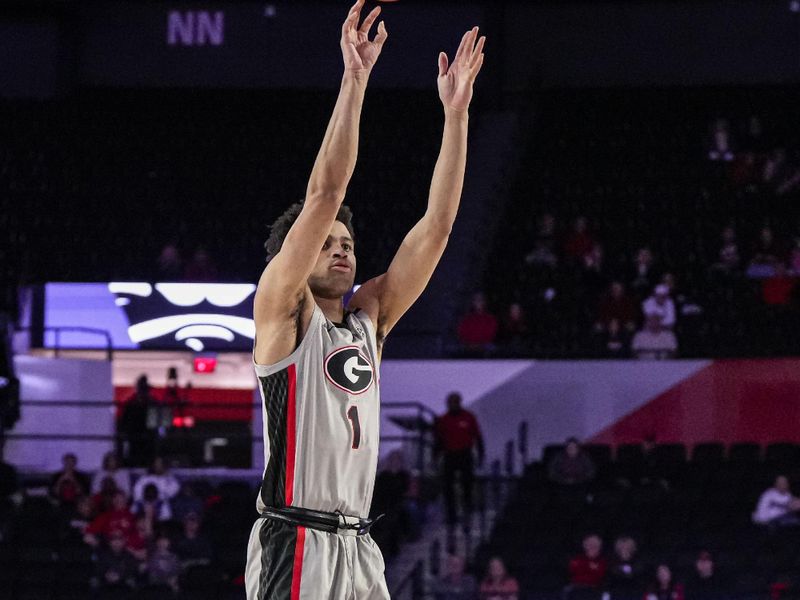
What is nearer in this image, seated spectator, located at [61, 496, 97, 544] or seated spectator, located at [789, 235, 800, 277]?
seated spectator, located at [61, 496, 97, 544]

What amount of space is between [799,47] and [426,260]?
20.9 metres

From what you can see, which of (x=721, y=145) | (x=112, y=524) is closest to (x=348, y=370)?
(x=112, y=524)

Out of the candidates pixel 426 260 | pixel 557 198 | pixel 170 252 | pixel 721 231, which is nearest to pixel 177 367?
pixel 170 252

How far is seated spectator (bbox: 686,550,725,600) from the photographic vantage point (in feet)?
42.5

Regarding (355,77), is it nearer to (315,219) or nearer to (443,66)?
(315,219)

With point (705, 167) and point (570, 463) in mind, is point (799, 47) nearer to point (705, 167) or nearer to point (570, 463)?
point (705, 167)

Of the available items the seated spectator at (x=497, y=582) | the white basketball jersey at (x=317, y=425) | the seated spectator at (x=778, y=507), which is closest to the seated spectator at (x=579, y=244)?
the seated spectator at (x=778, y=507)

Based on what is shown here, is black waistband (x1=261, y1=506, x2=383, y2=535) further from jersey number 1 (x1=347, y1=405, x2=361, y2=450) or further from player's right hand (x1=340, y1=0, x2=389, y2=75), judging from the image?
player's right hand (x1=340, y1=0, x2=389, y2=75)

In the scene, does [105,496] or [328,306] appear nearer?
[328,306]

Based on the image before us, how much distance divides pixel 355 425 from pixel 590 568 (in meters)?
9.29

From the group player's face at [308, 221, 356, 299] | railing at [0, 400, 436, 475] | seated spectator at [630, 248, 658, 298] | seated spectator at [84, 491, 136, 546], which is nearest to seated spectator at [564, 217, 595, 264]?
seated spectator at [630, 248, 658, 298]

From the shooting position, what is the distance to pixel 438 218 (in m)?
4.84

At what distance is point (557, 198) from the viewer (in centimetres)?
2189

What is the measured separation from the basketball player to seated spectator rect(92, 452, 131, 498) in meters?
11.5
